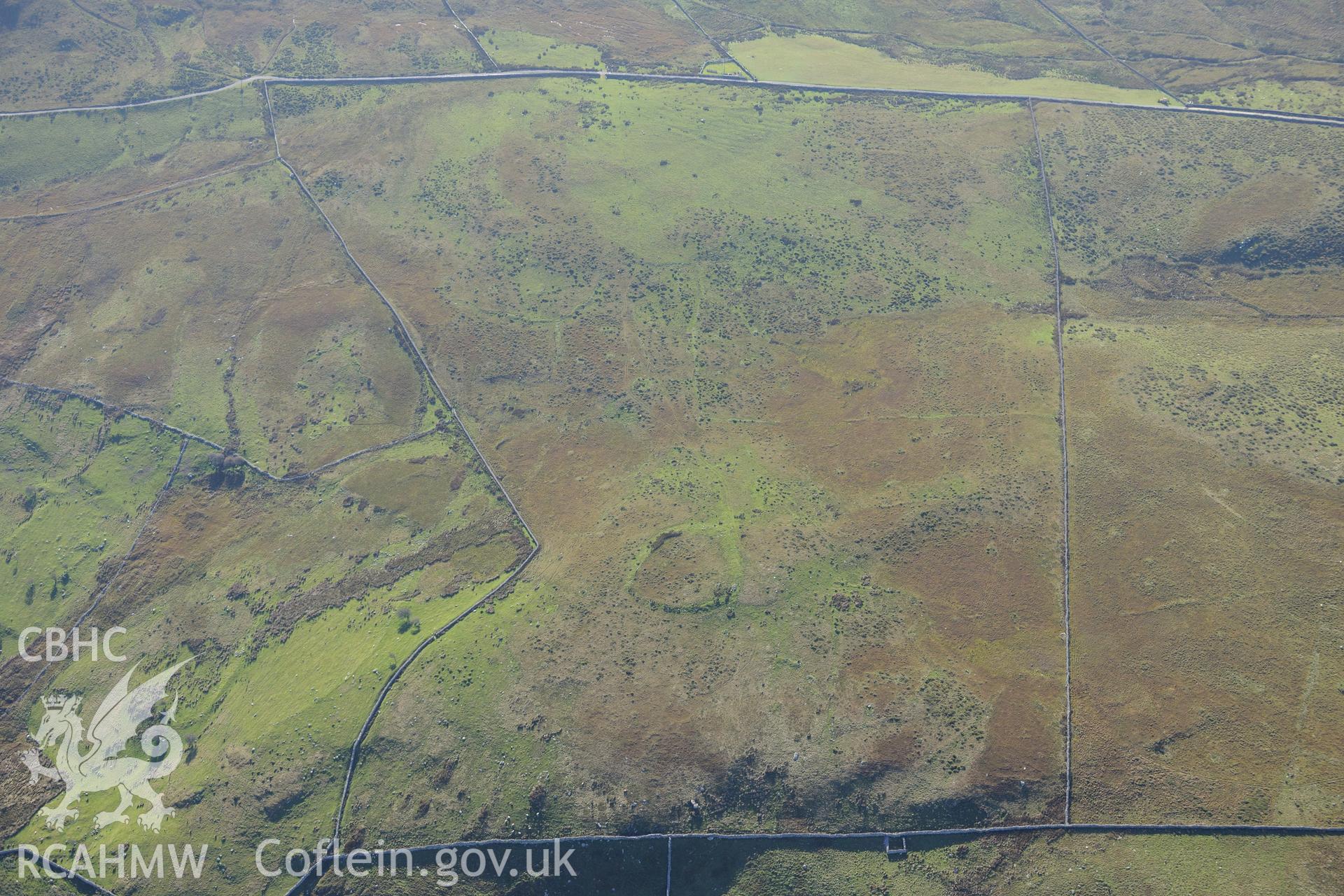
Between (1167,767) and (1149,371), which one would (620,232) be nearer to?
(1149,371)

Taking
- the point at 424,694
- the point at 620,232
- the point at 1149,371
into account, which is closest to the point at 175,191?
the point at 620,232

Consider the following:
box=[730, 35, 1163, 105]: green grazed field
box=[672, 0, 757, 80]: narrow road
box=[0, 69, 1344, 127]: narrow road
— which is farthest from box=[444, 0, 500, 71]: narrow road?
box=[730, 35, 1163, 105]: green grazed field

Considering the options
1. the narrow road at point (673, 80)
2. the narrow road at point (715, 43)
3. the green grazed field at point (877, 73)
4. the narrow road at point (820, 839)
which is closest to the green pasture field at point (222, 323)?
the narrow road at point (673, 80)

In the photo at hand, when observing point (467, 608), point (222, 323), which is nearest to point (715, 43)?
point (222, 323)

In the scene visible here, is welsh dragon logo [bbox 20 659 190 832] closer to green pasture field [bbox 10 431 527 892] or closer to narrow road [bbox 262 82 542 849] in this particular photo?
green pasture field [bbox 10 431 527 892]

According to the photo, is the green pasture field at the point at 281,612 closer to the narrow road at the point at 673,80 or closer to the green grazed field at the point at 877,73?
the narrow road at the point at 673,80

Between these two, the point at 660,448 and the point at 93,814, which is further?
the point at 660,448

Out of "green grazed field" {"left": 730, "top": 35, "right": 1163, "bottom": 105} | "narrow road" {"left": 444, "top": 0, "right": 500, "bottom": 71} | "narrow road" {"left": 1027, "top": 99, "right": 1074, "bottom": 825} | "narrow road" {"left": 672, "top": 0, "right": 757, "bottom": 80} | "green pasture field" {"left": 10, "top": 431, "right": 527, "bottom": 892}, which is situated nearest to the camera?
"narrow road" {"left": 1027, "top": 99, "right": 1074, "bottom": 825}
